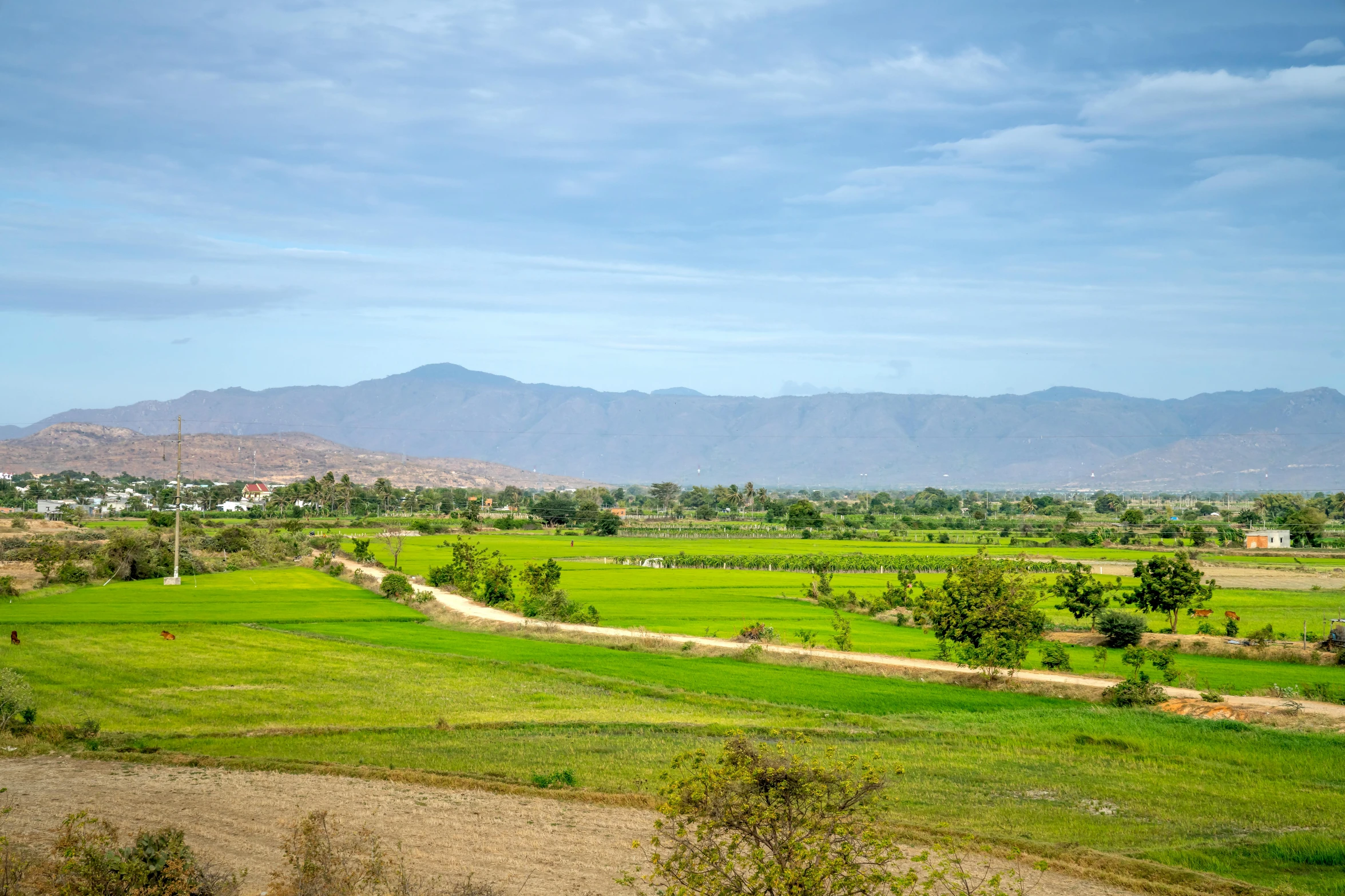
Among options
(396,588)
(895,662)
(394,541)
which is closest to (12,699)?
(895,662)

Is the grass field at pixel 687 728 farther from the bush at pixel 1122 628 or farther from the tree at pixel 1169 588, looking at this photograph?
the tree at pixel 1169 588

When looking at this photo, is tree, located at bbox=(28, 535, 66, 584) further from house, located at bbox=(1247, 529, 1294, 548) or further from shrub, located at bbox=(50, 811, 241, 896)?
house, located at bbox=(1247, 529, 1294, 548)

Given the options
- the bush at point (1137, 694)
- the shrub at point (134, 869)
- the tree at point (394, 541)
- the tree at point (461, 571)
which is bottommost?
the tree at point (394, 541)

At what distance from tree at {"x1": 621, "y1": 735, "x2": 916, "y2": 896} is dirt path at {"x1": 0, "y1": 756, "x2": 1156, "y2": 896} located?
4.54 metres

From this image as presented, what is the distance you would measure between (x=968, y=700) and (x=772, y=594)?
35729 mm

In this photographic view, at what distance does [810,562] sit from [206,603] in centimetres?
4779

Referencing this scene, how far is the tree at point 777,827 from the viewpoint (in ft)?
28.8

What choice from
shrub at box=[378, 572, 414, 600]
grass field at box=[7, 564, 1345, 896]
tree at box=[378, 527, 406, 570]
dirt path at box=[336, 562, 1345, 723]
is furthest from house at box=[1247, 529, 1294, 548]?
shrub at box=[378, 572, 414, 600]

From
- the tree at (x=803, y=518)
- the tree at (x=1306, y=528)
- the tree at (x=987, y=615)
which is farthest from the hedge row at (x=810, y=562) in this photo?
the tree at (x=1306, y=528)

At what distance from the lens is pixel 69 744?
21734mm

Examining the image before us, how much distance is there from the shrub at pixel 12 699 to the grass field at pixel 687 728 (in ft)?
3.22

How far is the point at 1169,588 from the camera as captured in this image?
156 feet

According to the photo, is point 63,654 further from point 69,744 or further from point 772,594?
point 772,594

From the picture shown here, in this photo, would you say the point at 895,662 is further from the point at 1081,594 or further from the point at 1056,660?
the point at 1081,594
